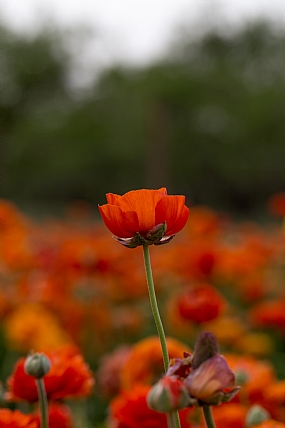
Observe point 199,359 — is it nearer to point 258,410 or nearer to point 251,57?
point 258,410

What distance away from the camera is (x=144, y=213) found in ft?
0.98

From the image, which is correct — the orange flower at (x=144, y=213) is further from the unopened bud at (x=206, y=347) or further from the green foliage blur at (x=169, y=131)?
the green foliage blur at (x=169, y=131)

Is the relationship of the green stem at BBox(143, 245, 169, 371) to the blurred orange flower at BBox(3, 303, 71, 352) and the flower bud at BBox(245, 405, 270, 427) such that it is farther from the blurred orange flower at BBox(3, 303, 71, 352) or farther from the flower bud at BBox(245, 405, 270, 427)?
the blurred orange flower at BBox(3, 303, 71, 352)

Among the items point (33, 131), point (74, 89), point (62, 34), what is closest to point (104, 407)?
point (33, 131)

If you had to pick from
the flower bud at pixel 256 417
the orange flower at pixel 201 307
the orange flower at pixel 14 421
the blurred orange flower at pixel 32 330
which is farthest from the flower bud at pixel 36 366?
the blurred orange flower at pixel 32 330

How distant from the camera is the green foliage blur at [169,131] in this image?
573 cm

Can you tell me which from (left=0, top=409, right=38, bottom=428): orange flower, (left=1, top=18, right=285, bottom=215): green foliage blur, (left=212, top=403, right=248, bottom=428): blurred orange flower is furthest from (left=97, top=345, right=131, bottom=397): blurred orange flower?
(left=1, top=18, right=285, bottom=215): green foliage blur

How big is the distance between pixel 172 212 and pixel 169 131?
587 cm

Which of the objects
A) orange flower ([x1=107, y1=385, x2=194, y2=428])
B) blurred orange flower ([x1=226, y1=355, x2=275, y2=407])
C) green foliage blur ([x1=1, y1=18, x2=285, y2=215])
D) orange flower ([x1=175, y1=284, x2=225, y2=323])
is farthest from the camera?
green foliage blur ([x1=1, y1=18, x2=285, y2=215])

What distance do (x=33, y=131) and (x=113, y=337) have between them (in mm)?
5109

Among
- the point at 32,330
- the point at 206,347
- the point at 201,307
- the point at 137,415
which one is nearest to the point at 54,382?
the point at 137,415

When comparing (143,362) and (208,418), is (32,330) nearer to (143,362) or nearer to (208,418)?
(143,362)

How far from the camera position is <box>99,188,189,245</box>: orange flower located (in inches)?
11.5

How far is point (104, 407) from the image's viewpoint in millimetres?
951
